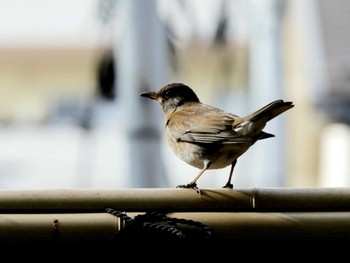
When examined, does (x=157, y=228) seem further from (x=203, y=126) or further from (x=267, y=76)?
(x=267, y=76)

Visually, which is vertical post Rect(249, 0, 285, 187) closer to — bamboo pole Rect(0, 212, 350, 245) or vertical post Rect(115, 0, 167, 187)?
vertical post Rect(115, 0, 167, 187)

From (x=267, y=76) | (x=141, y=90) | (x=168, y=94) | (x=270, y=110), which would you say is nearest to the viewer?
→ (x=270, y=110)

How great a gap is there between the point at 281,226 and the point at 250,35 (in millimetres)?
3391

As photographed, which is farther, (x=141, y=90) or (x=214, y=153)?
(x=141, y=90)

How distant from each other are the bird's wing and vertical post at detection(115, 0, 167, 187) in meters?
A: 0.71

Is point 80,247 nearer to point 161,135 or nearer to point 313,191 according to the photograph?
point 313,191

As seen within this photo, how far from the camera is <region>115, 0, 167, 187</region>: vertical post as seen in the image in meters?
3.07

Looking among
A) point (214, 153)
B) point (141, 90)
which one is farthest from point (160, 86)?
point (214, 153)

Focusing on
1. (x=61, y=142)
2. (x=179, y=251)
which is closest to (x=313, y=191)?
(x=179, y=251)

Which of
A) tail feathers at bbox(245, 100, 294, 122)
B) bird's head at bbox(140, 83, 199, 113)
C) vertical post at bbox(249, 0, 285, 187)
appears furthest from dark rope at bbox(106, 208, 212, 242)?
vertical post at bbox(249, 0, 285, 187)

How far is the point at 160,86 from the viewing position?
3.22m

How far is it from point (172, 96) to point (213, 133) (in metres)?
0.36

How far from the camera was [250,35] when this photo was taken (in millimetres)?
4812

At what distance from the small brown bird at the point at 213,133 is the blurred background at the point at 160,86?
2.57 feet
